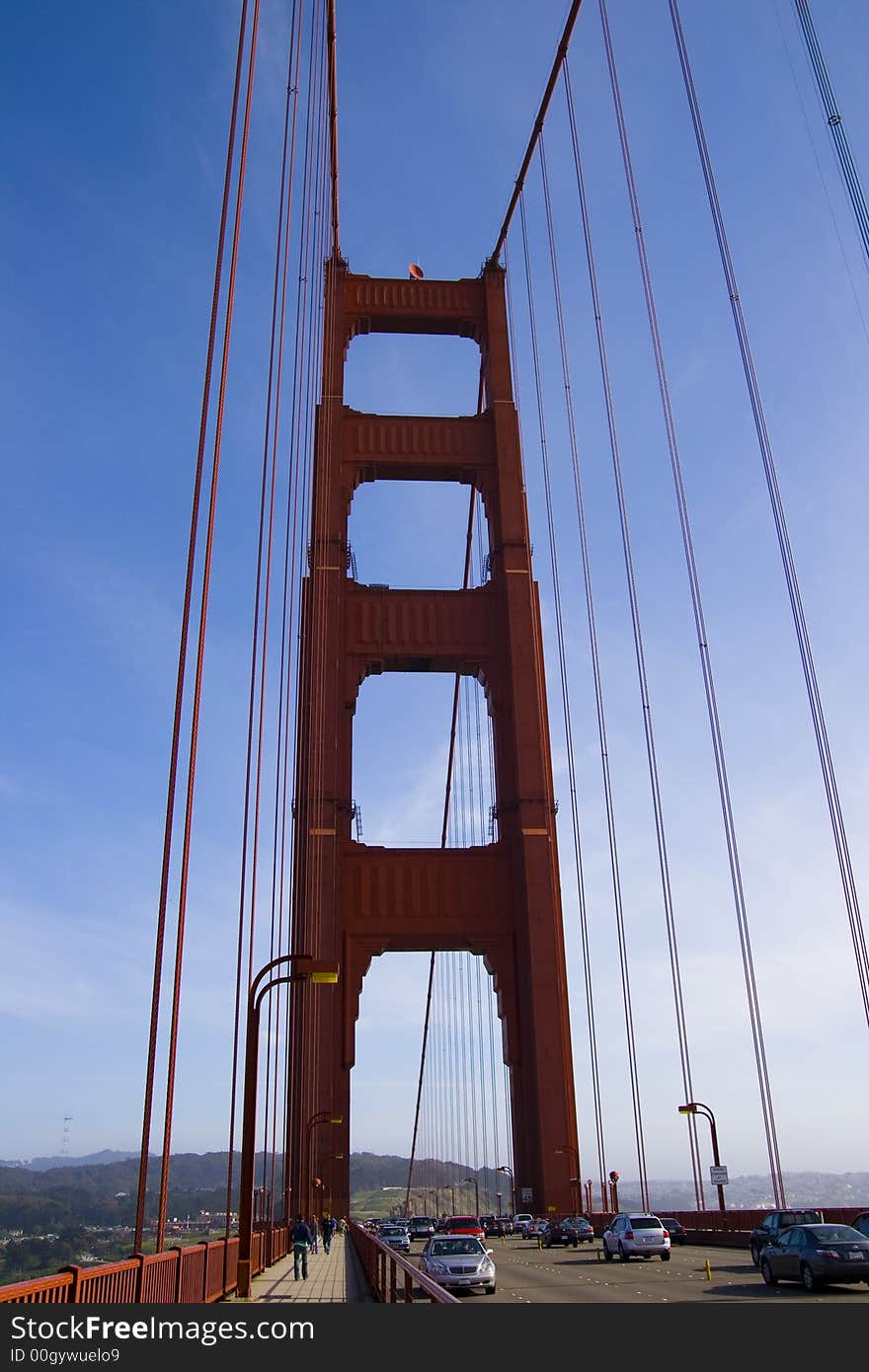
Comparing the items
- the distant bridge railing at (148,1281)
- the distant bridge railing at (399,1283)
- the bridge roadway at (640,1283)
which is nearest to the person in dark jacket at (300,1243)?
the distant bridge railing at (148,1281)

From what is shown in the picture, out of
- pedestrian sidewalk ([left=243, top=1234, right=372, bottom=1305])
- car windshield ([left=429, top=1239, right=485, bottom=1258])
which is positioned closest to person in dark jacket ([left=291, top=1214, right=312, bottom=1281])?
pedestrian sidewalk ([left=243, top=1234, right=372, bottom=1305])

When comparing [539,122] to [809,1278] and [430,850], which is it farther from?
[809,1278]

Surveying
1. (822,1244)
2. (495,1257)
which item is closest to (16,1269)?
(495,1257)

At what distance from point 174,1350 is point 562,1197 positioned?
89.9 feet

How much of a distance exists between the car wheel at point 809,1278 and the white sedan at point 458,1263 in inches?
177

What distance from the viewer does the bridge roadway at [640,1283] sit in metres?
14.7

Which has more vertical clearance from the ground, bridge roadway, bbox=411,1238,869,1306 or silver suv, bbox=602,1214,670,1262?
silver suv, bbox=602,1214,670,1262

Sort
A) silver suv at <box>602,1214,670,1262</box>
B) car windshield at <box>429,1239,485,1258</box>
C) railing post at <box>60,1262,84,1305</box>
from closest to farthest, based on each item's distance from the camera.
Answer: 1. railing post at <box>60,1262,84,1305</box>
2. car windshield at <box>429,1239,485,1258</box>
3. silver suv at <box>602,1214,670,1262</box>

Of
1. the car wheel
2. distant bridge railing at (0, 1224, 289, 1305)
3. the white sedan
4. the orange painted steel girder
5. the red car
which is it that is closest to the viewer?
distant bridge railing at (0, 1224, 289, 1305)

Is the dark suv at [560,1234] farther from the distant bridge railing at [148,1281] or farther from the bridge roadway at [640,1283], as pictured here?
the distant bridge railing at [148,1281]

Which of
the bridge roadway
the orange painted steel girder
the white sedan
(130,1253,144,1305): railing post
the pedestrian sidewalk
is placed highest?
the orange painted steel girder

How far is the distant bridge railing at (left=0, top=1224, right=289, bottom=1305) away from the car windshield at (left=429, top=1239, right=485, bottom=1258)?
3.49 m

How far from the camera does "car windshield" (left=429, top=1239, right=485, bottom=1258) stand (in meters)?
18.5

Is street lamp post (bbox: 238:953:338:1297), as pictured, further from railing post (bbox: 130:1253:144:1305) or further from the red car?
the red car
